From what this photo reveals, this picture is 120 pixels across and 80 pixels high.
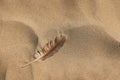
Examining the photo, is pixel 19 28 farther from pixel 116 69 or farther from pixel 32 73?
pixel 116 69

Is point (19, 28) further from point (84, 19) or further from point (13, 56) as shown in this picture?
point (84, 19)

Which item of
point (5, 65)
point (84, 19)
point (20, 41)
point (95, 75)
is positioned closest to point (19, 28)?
point (20, 41)

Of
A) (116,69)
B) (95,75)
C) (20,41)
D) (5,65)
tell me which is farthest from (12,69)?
(116,69)

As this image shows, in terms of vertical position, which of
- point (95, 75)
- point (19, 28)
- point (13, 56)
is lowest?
point (95, 75)

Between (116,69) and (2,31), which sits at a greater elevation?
(2,31)

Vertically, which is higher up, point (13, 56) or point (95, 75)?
point (13, 56)
